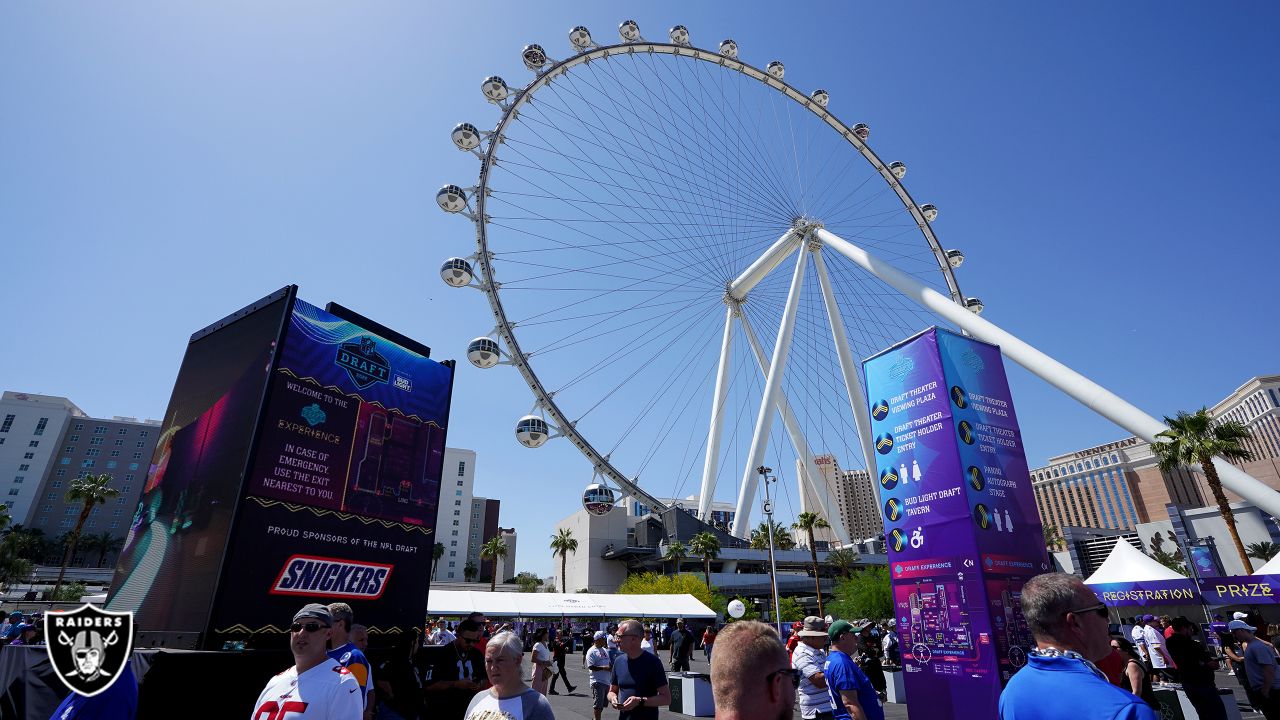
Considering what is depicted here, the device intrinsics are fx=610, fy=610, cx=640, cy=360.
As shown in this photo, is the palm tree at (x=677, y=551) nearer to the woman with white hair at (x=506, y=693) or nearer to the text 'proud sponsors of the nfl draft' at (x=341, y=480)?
the text 'proud sponsors of the nfl draft' at (x=341, y=480)

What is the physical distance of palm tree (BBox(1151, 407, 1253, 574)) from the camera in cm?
2953

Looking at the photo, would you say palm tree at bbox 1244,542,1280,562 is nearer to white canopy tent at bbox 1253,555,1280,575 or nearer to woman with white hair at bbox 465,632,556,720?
white canopy tent at bbox 1253,555,1280,575

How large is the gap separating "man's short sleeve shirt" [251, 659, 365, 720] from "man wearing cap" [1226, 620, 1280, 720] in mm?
11210

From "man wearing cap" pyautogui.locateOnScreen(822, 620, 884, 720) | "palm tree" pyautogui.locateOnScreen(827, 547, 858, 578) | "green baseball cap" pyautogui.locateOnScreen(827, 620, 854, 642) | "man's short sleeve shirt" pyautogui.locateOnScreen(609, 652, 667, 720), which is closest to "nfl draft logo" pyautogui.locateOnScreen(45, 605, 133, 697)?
"man's short sleeve shirt" pyautogui.locateOnScreen(609, 652, 667, 720)

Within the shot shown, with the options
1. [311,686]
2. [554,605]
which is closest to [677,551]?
[554,605]

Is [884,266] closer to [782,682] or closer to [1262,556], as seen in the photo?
[782,682]

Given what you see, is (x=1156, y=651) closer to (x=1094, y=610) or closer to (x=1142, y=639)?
(x=1142, y=639)

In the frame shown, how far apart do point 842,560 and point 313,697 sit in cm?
8481

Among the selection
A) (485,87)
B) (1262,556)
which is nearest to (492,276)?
(485,87)

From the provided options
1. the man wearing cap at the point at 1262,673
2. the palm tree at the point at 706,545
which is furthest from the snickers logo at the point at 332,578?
the palm tree at the point at 706,545

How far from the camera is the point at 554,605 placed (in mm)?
36625

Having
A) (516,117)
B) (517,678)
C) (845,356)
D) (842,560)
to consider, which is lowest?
(517,678)

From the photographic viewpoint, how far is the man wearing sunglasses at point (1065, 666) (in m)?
2.58

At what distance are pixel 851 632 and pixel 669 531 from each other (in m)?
70.3
